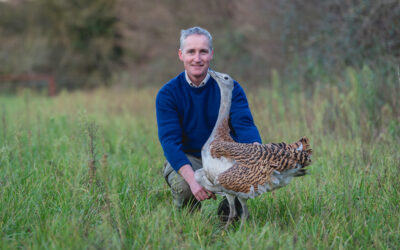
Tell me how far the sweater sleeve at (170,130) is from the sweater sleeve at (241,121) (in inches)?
17.3

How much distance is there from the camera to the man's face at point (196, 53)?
2854 millimetres

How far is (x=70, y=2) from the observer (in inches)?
933

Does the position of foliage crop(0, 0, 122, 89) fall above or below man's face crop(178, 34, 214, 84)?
above

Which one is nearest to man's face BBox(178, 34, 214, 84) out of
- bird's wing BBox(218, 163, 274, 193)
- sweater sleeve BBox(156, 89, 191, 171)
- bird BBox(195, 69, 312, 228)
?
sweater sleeve BBox(156, 89, 191, 171)

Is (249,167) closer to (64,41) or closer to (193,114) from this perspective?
(193,114)

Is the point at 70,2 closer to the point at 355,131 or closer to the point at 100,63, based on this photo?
the point at 100,63

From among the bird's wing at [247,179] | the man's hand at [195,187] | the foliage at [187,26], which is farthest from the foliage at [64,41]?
the bird's wing at [247,179]

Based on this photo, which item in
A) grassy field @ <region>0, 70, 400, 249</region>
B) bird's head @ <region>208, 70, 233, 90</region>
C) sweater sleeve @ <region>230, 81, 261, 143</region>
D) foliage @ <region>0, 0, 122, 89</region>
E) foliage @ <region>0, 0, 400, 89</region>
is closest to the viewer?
grassy field @ <region>0, 70, 400, 249</region>

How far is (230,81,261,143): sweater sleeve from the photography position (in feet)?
9.69

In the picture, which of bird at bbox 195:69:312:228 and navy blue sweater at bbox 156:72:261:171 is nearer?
bird at bbox 195:69:312:228

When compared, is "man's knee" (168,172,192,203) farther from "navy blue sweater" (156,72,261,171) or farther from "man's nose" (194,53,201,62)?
"man's nose" (194,53,201,62)

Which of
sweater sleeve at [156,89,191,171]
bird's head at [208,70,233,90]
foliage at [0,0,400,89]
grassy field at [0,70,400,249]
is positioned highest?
foliage at [0,0,400,89]

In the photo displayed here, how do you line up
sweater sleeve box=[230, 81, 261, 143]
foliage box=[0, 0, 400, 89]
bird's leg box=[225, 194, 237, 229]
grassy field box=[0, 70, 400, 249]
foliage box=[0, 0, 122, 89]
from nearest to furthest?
grassy field box=[0, 70, 400, 249] < bird's leg box=[225, 194, 237, 229] < sweater sleeve box=[230, 81, 261, 143] < foliage box=[0, 0, 400, 89] < foliage box=[0, 0, 122, 89]

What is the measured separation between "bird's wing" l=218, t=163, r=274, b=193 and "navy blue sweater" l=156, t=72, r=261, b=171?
1.75 feet
